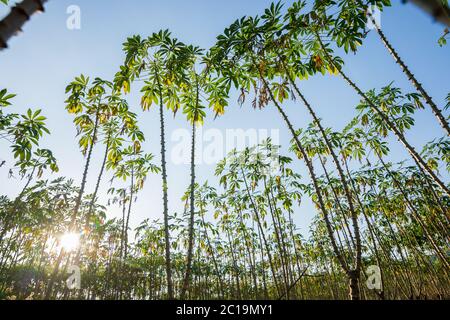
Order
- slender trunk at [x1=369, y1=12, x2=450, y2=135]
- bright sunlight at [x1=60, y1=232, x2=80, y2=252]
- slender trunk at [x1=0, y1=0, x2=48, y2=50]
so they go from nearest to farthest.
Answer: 1. slender trunk at [x1=0, y1=0, x2=48, y2=50]
2. slender trunk at [x1=369, y1=12, x2=450, y2=135]
3. bright sunlight at [x1=60, y1=232, x2=80, y2=252]

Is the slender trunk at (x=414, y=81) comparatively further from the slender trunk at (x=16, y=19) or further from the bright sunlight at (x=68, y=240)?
the bright sunlight at (x=68, y=240)

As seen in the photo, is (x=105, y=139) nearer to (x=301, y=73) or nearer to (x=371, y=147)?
(x=301, y=73)

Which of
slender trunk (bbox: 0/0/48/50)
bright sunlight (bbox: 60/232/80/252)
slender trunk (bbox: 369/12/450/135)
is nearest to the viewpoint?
slender trunk (bbox: 0/0/48/50)

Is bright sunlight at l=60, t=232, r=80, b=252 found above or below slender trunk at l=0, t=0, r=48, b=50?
above

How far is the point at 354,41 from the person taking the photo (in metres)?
6.46

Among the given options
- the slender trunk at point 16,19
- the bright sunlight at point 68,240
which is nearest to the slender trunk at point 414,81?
the slender trunk at point 16,19

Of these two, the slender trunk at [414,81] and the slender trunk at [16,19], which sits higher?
the slender trunk at [414,81]

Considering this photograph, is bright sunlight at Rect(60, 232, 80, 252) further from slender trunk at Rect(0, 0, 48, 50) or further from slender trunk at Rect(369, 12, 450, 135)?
slender trunk at Rect(369, 12, 450, 135)

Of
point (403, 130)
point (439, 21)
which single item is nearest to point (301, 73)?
point (403, 130)

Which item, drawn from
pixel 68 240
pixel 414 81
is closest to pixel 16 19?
pixel 414 81

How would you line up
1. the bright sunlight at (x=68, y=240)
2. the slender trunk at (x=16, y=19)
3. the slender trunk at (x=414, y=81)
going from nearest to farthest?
the slender trunk at (x=16, y=19) < the slender trunk at (x=414, y=81) < the bright sunlight at (x=68, y=240)

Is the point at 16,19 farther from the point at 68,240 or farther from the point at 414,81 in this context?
the point at 68,240

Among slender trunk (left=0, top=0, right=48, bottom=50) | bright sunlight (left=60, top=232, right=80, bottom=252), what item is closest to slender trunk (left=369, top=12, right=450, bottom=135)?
slender trunk (left=0, top=0, right=48, bottom=50)
